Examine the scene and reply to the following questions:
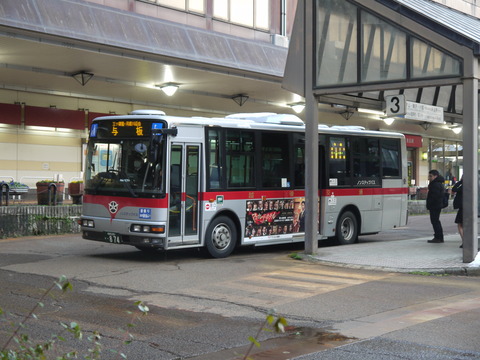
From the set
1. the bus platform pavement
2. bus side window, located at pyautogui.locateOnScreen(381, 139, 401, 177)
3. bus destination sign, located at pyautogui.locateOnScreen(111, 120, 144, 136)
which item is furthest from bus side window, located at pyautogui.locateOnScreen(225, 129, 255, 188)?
bus side window, located at pyautogui.locateOnScreen(381, 139, 401, 177)

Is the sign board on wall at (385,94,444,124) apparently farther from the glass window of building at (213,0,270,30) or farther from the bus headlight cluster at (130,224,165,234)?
the glass window of building at (213,0,270,30)

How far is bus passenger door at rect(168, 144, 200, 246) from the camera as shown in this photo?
1309 centimetres

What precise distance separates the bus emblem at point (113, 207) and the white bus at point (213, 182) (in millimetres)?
20

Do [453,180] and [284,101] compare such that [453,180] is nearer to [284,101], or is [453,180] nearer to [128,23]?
[284,101]

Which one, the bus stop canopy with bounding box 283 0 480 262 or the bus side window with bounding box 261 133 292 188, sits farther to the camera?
the bus side window with bounding box 261 133 292 188

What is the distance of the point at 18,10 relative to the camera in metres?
17.2

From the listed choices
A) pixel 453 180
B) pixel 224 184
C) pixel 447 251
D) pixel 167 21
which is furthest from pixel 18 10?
pixel 453 180

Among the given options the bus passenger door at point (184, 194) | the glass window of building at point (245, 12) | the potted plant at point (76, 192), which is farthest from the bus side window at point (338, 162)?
the glass window of building at point (245, 12)

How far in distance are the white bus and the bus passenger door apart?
0.07 feet

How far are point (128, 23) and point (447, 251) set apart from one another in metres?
11.9

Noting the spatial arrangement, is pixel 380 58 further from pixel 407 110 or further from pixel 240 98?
pixel 240 98

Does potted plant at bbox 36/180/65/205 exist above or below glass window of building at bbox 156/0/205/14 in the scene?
below

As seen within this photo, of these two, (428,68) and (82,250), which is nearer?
(428,68)

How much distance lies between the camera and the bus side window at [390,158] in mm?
18141
